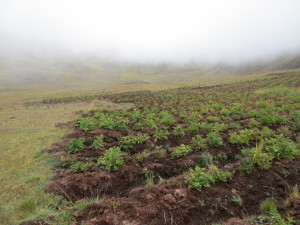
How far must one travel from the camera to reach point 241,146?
8.89m

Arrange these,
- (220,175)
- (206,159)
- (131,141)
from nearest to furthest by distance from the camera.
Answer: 1. (220,175)
2. (206,159)
3. (131,141)

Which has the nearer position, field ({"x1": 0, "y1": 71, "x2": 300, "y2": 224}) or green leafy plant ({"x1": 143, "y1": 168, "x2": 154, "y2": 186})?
field ({"x1": 0, "y1": 71, "x2": 300, "y2": 224})

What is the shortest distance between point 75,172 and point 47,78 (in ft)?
493

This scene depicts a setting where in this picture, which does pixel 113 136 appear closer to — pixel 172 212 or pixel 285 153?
pixel 172 212

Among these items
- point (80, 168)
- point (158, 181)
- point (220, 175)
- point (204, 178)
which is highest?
point (204, 178)

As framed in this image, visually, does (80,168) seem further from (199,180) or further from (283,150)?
(283,150)

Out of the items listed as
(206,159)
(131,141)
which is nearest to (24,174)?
(131,141)

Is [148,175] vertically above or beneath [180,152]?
beneath

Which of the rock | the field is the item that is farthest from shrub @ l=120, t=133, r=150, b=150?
the rock

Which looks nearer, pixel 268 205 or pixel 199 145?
pixel 268 205

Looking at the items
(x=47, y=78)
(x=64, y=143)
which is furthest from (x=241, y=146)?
(x=47, y=78)

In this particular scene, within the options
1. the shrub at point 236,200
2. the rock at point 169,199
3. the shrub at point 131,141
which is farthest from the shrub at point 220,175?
the shrub at point 131,141

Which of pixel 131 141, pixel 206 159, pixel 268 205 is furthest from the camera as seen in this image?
pixel 131 141

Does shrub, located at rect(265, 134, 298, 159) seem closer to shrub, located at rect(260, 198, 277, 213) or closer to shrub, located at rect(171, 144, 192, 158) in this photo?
shrub, located at rect(260, 198, 277, 213)
